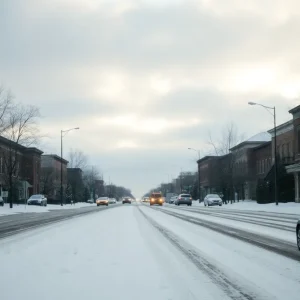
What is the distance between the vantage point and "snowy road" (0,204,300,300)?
8.23 meters

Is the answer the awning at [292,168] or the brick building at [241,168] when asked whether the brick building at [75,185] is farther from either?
the awning at [292,168]

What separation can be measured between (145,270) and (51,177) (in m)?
111

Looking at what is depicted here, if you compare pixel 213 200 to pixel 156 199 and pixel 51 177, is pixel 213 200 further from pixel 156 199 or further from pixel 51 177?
pixel 51 177

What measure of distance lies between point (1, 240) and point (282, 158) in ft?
196

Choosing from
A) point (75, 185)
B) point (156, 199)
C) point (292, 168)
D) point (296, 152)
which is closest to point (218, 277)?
point (292, 168)

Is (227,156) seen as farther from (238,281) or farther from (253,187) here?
(238,281)

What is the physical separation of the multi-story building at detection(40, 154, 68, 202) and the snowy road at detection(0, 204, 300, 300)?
9381cm

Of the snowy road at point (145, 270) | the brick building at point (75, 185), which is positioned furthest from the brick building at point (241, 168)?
the snowy road at point (145, 270)

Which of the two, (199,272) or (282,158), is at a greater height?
(282,158)

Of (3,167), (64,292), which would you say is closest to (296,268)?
(64,292)

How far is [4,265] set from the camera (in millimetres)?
11258

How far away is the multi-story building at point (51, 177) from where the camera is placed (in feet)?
368

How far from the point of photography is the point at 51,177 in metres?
120

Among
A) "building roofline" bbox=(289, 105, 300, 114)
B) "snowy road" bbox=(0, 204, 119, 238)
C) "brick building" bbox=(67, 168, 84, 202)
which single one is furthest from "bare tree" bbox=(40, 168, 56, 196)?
"snowy road" bbox=(0, 204, 119, 238)
